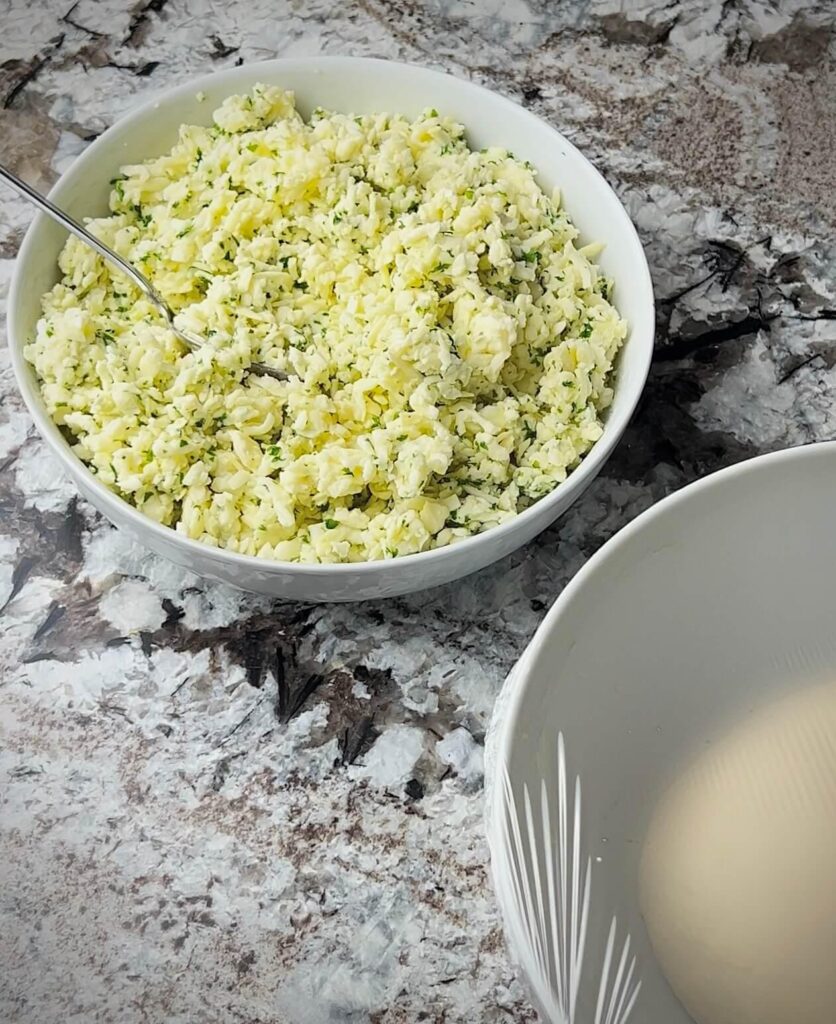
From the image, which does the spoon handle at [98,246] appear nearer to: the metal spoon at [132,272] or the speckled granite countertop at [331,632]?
the metal spoon at [132,272]

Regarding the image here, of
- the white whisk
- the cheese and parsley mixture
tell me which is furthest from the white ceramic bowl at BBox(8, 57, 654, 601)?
the white whisk

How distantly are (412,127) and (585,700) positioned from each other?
543 millimetres

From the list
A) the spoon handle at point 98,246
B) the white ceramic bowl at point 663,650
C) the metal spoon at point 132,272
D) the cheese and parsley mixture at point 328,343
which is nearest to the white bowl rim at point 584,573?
the white ceramic bowl at point 663,650

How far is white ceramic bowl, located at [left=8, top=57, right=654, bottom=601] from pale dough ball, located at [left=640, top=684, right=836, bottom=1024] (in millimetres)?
225

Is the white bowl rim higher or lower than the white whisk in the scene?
higher

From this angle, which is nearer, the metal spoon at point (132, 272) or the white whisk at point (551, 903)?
the white whisk at point (551, 903)

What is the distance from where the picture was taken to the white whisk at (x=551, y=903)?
674 mm

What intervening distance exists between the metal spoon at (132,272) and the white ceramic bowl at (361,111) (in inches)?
1.5

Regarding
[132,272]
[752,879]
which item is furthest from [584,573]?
[132,272]

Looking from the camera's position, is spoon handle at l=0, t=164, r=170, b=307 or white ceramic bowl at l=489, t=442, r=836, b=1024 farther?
spoon handle at l=0, t=164, r=170, b=307

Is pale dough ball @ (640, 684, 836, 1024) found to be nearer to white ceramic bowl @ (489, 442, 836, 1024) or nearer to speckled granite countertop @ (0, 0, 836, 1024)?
white ceramic bowl @ (489, 442, 836, 1024)

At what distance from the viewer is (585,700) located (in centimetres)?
A: 74

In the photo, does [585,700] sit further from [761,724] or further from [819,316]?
[819,316]

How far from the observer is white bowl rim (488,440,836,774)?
682 mm
